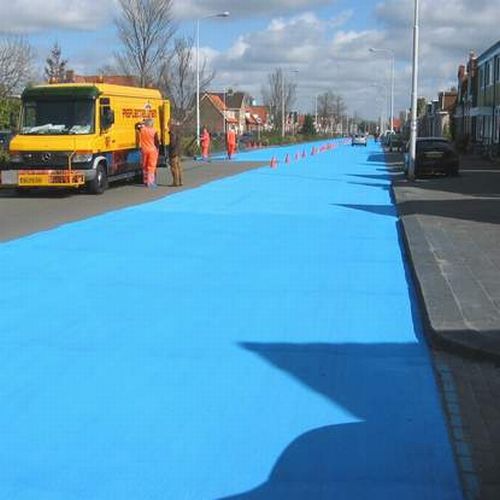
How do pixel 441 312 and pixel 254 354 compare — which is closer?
pixel 254 354

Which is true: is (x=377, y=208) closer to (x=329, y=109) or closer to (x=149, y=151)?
(x=149, y=151)

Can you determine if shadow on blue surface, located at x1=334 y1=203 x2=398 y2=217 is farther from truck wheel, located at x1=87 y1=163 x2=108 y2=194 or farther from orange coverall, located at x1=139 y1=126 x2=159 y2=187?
orange coverall, located at x1=139 y1=126 x2=159 y2=187

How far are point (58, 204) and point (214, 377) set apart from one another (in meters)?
13.7

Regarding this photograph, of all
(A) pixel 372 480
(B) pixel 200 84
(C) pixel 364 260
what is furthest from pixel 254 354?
(B) pixel 200 84

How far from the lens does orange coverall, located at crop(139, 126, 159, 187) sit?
22.9m

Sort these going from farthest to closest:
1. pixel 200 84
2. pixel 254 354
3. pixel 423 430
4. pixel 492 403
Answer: pixel 200 84 < pixel 254 354 < pixel 492 403 < pixel 423 430

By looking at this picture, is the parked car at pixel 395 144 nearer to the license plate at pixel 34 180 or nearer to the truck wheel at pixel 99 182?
the truck wheel at pixel 99 182

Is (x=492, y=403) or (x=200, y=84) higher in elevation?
(x=200, y=84)

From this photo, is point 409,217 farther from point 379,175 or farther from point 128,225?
point 379,175

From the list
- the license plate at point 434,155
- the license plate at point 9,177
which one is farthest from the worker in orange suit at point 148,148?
the license plate at point 434,155

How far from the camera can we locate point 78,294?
8383 millimetres

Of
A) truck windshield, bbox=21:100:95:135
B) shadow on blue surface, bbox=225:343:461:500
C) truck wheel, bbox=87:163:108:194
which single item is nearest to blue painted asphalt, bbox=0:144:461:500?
shadow on blue surface, bbox=225:343:461:500

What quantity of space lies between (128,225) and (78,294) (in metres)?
5.90

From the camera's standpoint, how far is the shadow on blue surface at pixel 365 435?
3.98 meters
